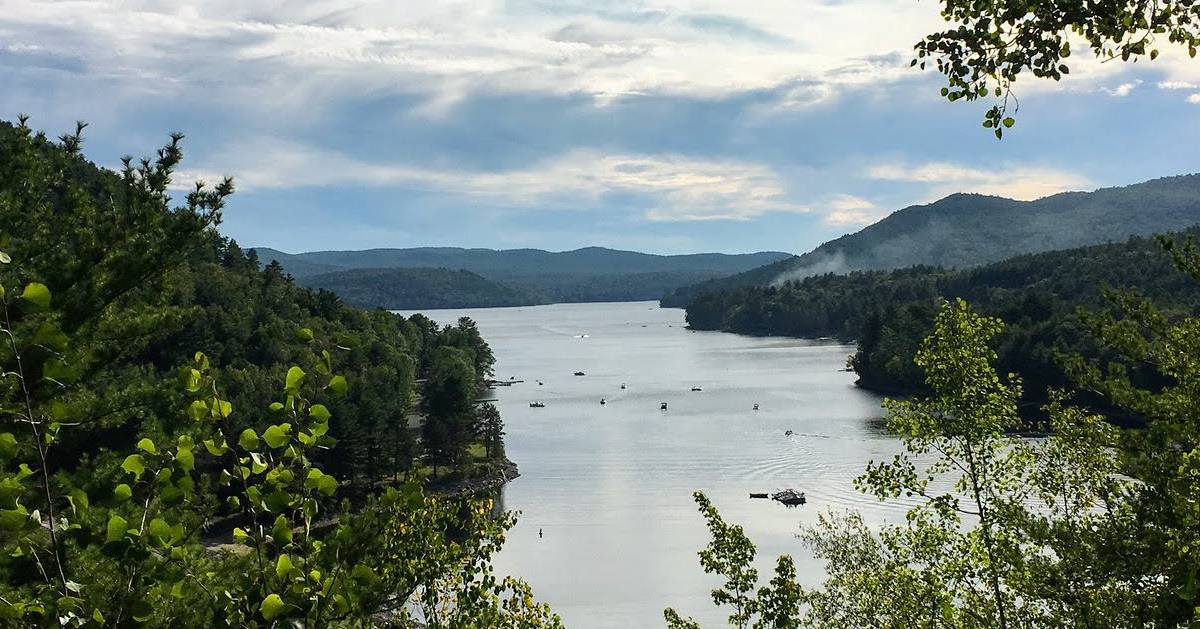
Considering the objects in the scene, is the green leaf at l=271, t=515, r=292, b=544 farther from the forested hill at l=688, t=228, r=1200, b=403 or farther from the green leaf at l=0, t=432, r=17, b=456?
the forested hill at l=688, t=228, r=1200, b=403

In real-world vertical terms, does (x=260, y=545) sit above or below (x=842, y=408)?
above

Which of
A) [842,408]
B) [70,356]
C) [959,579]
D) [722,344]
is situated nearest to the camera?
[959,579]

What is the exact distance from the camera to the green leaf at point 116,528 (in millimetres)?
2734

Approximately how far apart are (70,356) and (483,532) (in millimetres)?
5898

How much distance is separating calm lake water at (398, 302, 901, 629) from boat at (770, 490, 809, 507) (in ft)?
2.12

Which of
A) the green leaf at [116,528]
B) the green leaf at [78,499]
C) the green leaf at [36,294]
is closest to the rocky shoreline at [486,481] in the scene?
the green leaf at [78,499]

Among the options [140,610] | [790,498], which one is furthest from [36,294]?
[790,498]

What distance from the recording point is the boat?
45.1 m

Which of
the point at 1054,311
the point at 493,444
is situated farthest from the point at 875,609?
the point at 1054,311

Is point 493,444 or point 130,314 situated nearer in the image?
point 130,314

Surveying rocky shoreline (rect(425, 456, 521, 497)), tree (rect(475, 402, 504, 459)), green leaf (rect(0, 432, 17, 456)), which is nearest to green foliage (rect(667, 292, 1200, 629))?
green leaf (rect(0, 432, 17, 456))

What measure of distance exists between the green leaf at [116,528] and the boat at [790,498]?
44.3 m

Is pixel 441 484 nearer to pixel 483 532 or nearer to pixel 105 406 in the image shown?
pixel 105 406

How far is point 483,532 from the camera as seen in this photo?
30.4 ft
